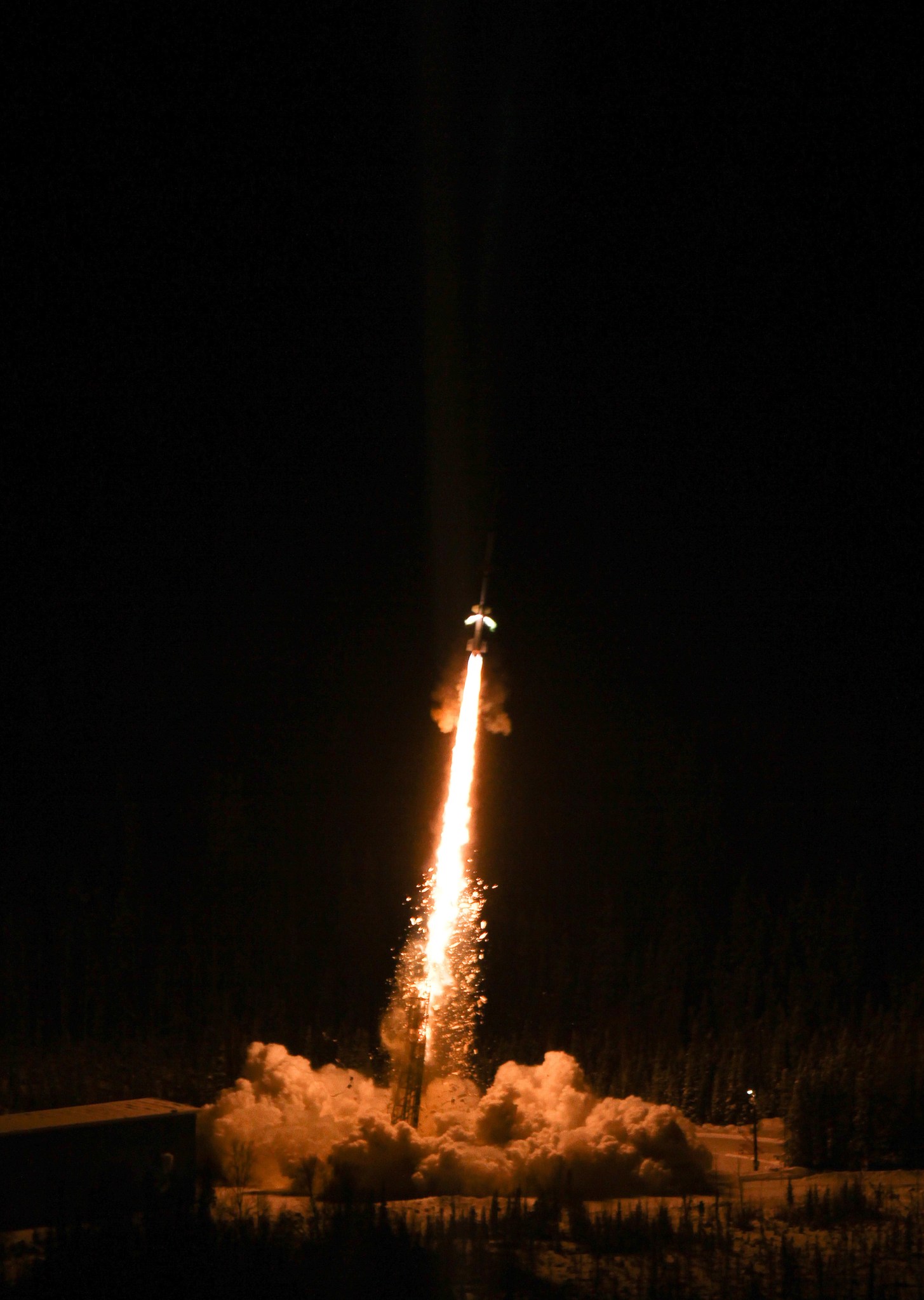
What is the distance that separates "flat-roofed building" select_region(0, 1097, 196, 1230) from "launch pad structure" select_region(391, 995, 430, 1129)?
4.49 metres

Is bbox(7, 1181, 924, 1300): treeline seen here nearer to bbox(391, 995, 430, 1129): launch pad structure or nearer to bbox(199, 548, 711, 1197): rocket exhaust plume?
bbox(199, 548, 711, 1197): rocket exhaust plume

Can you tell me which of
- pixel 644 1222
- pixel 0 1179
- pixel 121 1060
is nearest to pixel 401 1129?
pixel 644 1222

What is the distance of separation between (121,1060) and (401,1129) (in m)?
10.8

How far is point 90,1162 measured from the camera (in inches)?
536

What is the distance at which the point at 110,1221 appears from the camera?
460 inches

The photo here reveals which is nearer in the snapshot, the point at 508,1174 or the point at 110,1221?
the point at 110,1221

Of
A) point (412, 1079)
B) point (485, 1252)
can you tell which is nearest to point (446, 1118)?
point (412, 1079)

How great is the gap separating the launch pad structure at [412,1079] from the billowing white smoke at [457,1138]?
0.26m

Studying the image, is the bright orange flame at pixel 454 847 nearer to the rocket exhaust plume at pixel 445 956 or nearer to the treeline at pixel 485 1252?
the rocket exhaust plume at pixel 445 956

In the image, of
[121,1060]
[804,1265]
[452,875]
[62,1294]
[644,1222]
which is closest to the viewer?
[62,1294]

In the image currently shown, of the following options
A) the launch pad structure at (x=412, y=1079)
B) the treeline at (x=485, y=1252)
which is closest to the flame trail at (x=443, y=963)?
the launch pad structure at (x=412, y=1079)

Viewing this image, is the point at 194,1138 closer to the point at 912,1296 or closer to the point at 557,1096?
the point at 557,1096

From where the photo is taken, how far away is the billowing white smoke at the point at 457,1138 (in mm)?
16141

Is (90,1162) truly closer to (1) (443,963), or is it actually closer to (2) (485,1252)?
(2) (485,1252)
